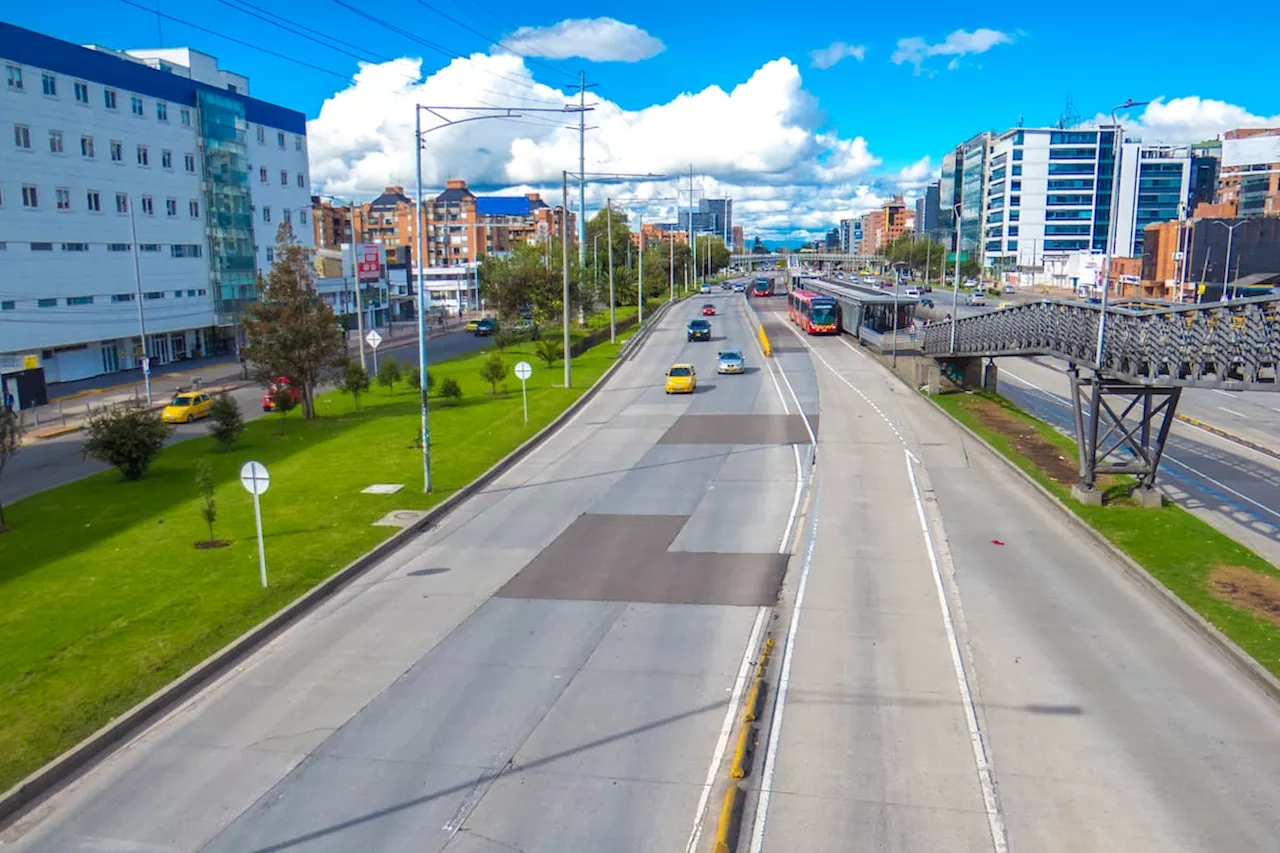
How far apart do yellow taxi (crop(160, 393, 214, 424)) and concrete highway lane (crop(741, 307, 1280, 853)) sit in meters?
30.4

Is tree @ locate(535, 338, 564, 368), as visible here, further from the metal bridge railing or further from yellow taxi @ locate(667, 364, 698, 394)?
the metal bridge railing

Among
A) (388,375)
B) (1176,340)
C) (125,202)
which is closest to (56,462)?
(388,375)

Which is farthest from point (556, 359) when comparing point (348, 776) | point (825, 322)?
point (348, 776)

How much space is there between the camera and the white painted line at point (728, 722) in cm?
995

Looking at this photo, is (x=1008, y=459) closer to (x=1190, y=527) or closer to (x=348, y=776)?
(x=1190, y=527)

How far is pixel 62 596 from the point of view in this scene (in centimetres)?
1734

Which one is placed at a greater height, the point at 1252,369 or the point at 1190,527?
the point at 1252,369

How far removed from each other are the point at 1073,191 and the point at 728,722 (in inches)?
6620

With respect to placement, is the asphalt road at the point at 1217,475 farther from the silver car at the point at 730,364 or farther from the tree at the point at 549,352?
the tree at the point at 549,352

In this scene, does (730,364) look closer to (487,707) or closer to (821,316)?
(821,316)

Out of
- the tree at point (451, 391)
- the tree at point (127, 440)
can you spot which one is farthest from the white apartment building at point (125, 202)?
the tree at point (127, 440)

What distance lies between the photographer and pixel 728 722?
12.4 m

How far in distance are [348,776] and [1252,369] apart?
17707 millimetres

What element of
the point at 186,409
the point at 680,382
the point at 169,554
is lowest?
the point at 186,409
